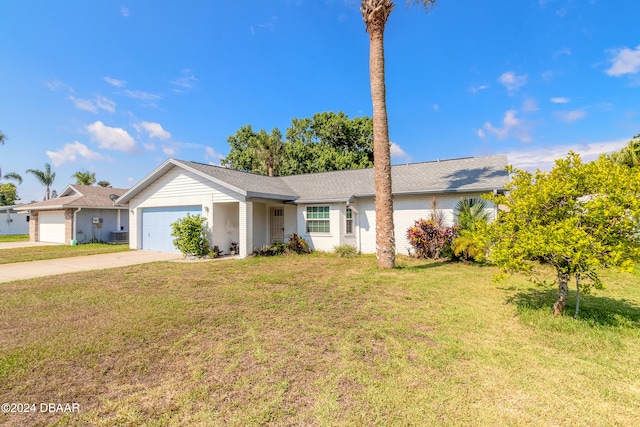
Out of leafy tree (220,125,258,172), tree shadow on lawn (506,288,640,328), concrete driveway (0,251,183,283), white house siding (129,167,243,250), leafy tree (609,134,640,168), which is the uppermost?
leafy tree (220,125,258,172)

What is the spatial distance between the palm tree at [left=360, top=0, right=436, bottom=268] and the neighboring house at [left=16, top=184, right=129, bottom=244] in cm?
1907

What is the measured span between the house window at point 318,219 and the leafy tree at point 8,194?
56.6 meters

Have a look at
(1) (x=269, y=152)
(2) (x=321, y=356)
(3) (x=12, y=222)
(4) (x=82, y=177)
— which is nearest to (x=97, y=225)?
(1) (x=269, y=152)

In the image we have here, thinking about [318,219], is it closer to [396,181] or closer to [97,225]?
[396,181]

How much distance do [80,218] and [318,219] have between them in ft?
60.9

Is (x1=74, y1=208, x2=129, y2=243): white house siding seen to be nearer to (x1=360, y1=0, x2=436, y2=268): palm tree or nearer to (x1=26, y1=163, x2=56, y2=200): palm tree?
(x1=360, y1=0, x2=436, y2=268): palm tree

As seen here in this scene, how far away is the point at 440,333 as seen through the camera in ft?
15.7

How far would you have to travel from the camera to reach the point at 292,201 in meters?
15.5

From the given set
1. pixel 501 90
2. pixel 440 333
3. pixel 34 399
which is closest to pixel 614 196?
pixel 440 333

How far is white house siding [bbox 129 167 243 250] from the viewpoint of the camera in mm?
Result: 14266

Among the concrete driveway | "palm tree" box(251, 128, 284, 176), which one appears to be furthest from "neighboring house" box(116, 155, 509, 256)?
"palm tree" box(251, 128, 284, 176)

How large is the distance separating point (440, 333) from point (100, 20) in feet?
53.8

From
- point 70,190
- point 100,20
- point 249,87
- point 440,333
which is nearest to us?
point 440,333

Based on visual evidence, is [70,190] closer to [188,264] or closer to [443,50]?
[188,264]
